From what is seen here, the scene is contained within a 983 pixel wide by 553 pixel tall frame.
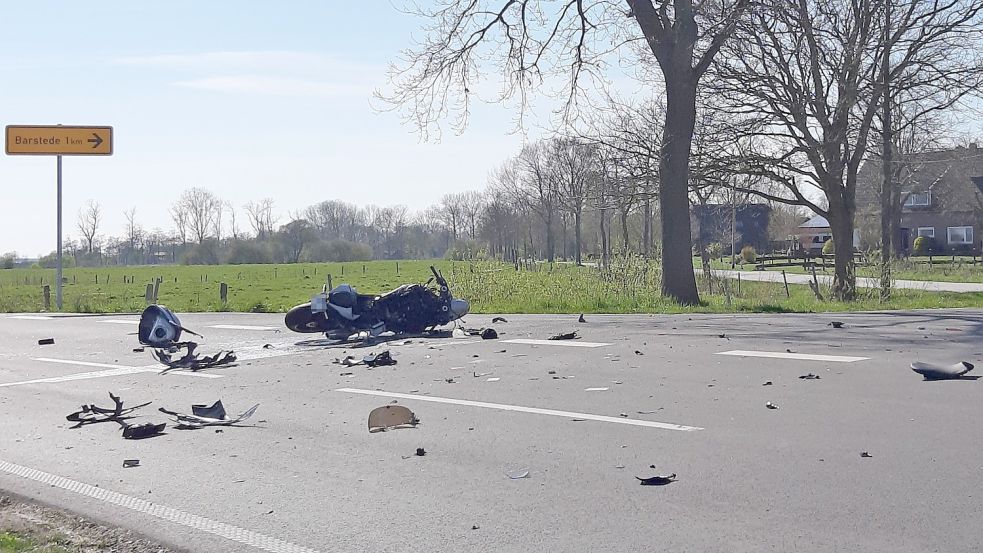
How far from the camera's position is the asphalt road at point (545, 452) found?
4.95 m

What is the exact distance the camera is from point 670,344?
12.4 m

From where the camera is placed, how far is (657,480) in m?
5.75

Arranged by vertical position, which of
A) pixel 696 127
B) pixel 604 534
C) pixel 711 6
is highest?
pixel 711 6

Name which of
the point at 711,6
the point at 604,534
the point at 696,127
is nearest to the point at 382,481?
the point at 604,534

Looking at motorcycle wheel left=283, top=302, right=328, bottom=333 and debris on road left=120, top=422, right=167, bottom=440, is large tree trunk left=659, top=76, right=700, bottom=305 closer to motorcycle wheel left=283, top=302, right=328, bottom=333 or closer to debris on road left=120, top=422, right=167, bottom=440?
motorcycle wheel left=283, top=302, right=328, bottom=333

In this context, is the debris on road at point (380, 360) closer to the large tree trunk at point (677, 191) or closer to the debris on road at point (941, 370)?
the debris on road at point (941, 370)

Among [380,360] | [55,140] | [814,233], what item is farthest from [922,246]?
[380,360]

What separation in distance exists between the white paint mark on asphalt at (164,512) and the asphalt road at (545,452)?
2 cm

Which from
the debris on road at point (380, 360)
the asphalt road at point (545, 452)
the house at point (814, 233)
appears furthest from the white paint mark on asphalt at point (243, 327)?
the house at point (814, 233)

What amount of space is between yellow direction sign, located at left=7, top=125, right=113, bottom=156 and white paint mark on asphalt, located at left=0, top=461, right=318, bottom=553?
24.9 m

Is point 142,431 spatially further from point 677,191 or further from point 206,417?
point 677,191

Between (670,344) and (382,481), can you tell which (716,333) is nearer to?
(670,344)

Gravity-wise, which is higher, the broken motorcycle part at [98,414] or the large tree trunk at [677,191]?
the large tree trunk at [677,191]

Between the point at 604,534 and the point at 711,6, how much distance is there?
17329mm
